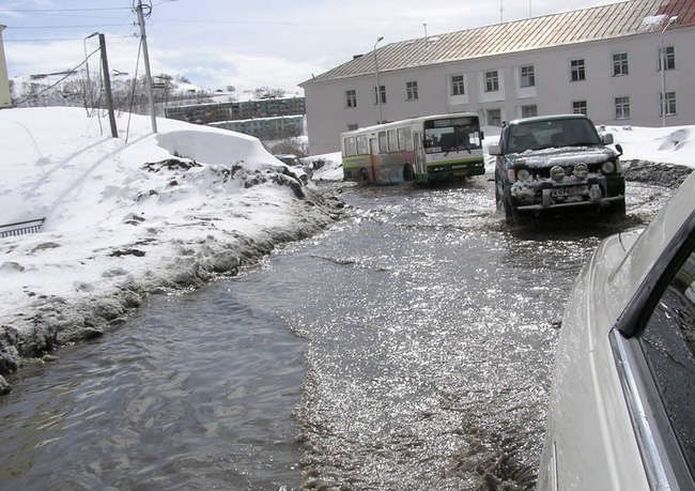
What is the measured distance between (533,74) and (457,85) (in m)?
5.98

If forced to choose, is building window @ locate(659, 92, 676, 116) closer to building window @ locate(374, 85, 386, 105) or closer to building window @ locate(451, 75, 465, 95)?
building window @ locate(451, 75, 465, 95)

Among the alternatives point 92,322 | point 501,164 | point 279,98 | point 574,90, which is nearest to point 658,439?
point 92,322

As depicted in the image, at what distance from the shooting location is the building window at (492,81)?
174ft

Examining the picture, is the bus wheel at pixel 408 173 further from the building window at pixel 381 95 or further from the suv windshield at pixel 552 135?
the building window at pixel 381 95

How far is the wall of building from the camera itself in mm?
46312

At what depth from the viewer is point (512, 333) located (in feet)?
18.7

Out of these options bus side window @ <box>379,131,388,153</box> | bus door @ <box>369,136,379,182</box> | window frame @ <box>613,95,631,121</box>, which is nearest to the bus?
bus side window @ <box>379,131,388,153</box>

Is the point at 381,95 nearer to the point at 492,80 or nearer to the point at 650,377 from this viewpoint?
the point at 492,80

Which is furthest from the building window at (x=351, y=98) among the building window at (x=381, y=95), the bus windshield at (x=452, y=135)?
the bus windshield at (x=452, y=135)

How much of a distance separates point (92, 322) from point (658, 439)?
6645mm

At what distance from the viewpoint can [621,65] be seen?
4828 cm

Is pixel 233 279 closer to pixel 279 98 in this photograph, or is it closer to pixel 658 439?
pixel 658 439

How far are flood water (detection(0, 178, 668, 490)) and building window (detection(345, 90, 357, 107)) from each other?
5198 centimetres

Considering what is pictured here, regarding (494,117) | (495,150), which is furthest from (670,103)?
(495,150)
